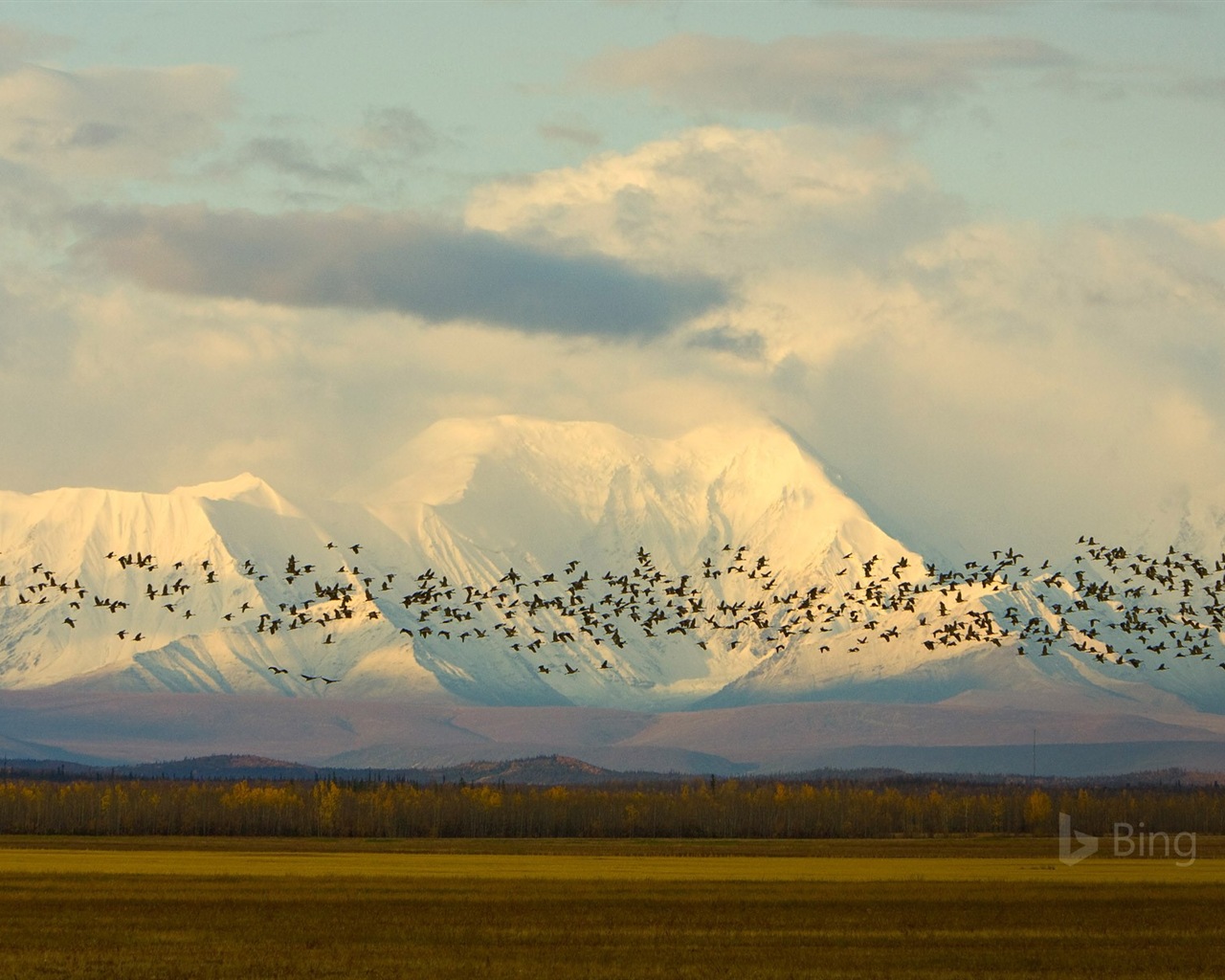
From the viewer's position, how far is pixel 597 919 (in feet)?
291

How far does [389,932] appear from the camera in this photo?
8094 cm

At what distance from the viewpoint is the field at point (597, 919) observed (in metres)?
70.3

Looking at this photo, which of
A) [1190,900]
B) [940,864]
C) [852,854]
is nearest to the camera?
[1190,900]

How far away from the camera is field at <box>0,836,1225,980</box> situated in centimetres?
7031

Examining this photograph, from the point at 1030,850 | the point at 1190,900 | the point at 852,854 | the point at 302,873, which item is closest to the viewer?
the point at 1190,900

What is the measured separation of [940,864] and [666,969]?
82.8 m

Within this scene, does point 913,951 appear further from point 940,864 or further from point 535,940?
point 940,864

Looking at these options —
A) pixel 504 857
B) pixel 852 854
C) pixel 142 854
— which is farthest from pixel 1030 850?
pixel 142 854

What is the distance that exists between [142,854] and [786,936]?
8491 cm

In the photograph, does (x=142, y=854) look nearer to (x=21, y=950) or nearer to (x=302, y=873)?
(x=302, y=873)

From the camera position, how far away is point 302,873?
123 metres

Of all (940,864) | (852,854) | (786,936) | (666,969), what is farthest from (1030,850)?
(666,969)

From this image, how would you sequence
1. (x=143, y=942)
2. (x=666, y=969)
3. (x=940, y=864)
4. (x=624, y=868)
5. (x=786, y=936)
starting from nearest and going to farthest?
(x=666, y=969), (x=143, y=942), (x=786, y=936), (x=624, y=868), (x=940, y=864)

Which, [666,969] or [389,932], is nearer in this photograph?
[666,969]
